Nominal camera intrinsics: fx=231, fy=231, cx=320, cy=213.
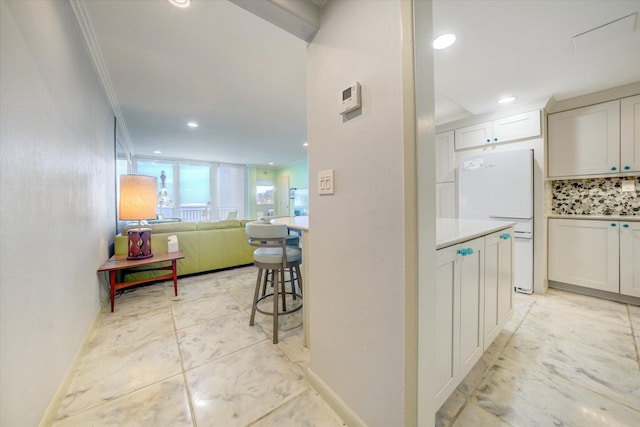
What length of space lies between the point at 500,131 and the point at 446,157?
0.70m

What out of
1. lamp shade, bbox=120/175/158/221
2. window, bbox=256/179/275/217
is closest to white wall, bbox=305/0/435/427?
lamp shade, bbox=120/175/158/221

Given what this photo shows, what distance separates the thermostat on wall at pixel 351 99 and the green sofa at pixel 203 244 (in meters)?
3.06

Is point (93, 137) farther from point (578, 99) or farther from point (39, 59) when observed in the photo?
point (578, 99)

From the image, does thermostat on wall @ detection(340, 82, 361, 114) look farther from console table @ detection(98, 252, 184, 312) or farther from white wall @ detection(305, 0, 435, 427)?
console table @ detection(98, 252, 184, 312)

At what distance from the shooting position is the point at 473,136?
314cm

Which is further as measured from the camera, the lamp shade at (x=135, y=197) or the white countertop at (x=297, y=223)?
the lamp shade at (x=135, y=197)

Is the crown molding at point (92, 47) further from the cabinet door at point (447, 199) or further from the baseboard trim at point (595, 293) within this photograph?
the baseboard trim at point (595, 293)

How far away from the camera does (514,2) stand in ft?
4.55

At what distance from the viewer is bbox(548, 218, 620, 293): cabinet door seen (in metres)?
2.42

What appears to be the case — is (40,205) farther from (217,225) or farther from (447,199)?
(447,199)

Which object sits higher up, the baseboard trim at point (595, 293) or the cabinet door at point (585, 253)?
the cabinet door at point (585, 253)

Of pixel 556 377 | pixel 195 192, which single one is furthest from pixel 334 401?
pixel 195 192

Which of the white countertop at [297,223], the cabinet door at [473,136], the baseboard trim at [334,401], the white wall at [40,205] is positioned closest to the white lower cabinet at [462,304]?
the baseboard trim at [334,401]

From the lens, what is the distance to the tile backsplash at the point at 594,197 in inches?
97.8
